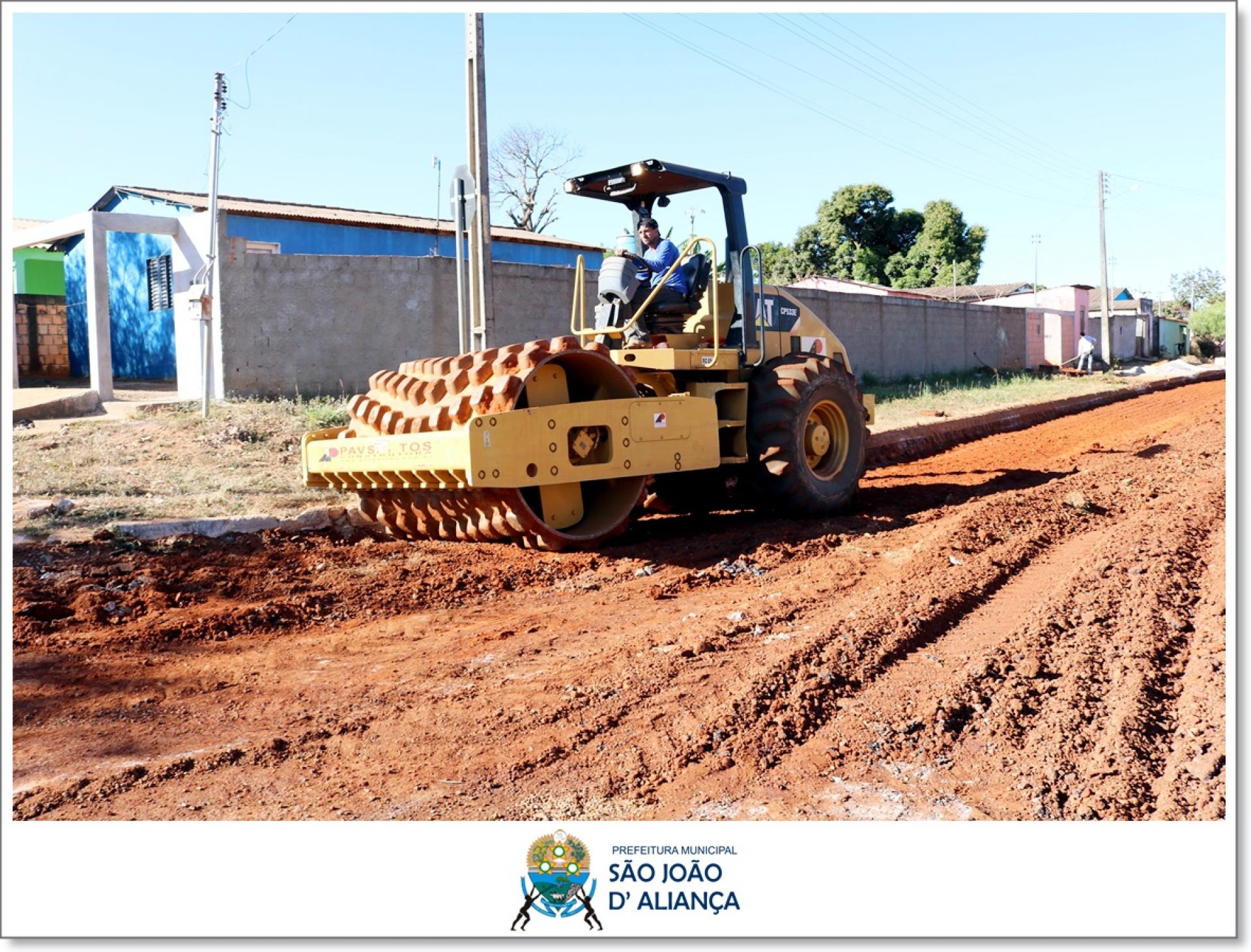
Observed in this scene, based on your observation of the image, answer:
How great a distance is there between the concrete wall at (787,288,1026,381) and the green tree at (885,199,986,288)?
1265 centimetres

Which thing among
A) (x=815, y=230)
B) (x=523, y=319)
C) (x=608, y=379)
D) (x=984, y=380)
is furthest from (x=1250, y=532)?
(x=815, y=230)

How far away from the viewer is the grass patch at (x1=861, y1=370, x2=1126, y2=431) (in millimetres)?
18219

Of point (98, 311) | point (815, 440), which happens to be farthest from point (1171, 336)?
point (98, 311)

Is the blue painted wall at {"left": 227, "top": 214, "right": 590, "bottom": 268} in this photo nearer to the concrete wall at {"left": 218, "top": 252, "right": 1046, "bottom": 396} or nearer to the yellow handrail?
the concrete wall at {"left": 218, "top": 252, "right": 1046, "bottom": 396}

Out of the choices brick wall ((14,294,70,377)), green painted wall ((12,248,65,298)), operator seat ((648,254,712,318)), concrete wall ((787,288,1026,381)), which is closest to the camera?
operator seat ((648,254,712,318))

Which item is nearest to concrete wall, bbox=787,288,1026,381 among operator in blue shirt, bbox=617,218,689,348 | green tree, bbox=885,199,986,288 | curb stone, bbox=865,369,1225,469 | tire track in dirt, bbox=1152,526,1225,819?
curb stone, bbox=865,369,1225,469

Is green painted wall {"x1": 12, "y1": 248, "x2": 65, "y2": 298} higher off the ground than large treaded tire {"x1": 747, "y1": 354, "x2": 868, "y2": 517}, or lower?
higher

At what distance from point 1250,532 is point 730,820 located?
80.5 inches

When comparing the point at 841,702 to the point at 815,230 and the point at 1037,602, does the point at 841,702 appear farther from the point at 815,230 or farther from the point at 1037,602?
the point at 815,230

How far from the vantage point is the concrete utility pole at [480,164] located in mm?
11258

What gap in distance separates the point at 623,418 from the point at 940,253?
4631cm

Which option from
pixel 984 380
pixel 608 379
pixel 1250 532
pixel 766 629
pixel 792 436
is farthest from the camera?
pixel 984 380

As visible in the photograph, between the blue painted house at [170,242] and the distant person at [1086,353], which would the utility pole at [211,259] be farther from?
the distant person at [1086,353]

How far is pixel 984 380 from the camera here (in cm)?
2934
